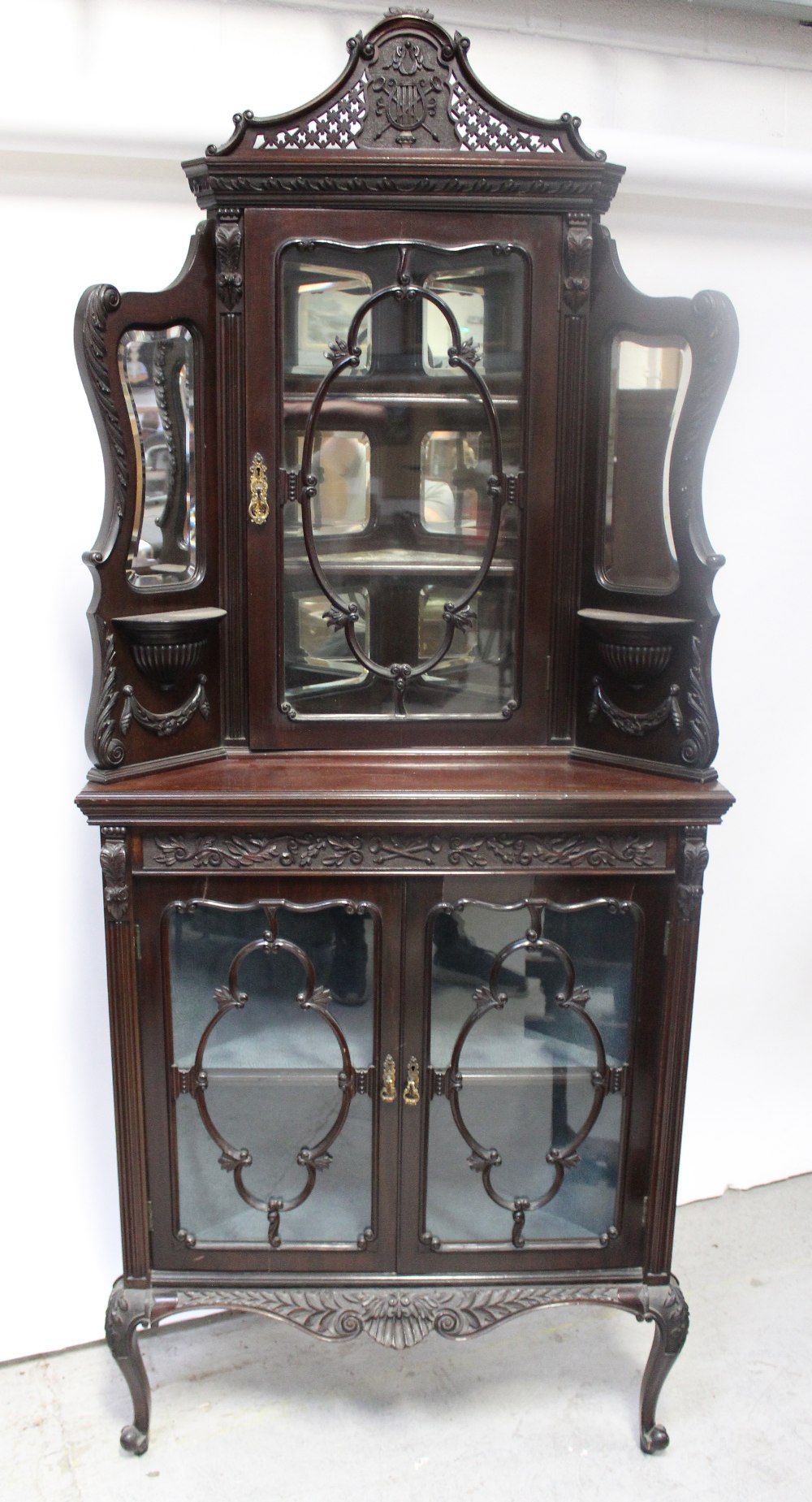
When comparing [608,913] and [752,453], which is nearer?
[608,913]

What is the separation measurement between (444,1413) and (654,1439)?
13.3 inches

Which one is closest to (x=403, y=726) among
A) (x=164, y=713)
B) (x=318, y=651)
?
(x=318, y=651)

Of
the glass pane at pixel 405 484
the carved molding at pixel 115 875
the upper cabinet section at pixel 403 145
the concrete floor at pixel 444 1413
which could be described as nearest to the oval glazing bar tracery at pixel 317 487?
the glass pane at pixel 405 484

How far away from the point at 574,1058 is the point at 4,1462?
108cm

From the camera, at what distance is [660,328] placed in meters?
1.76

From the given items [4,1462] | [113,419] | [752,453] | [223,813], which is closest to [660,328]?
[752,453]

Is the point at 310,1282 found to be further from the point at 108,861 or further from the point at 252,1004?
the point at 108,861

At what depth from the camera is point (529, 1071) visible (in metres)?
1.89

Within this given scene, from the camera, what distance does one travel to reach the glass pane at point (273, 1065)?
70.9 inches

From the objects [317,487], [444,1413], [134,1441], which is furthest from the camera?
[444,1413]

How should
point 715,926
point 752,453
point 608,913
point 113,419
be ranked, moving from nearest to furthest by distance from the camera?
point 113,419
point 608,913
point 752,453
point 715,926

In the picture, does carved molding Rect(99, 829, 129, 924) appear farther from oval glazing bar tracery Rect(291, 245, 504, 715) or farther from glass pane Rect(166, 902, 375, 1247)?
oval glazing bar tracery Rect(291, 245, 504, 715)

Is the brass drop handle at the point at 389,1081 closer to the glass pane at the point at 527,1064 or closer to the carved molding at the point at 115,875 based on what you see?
the glass pane at the point at 527,1064

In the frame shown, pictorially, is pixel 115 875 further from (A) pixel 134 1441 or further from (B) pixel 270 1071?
(A) pixel 134 1441
